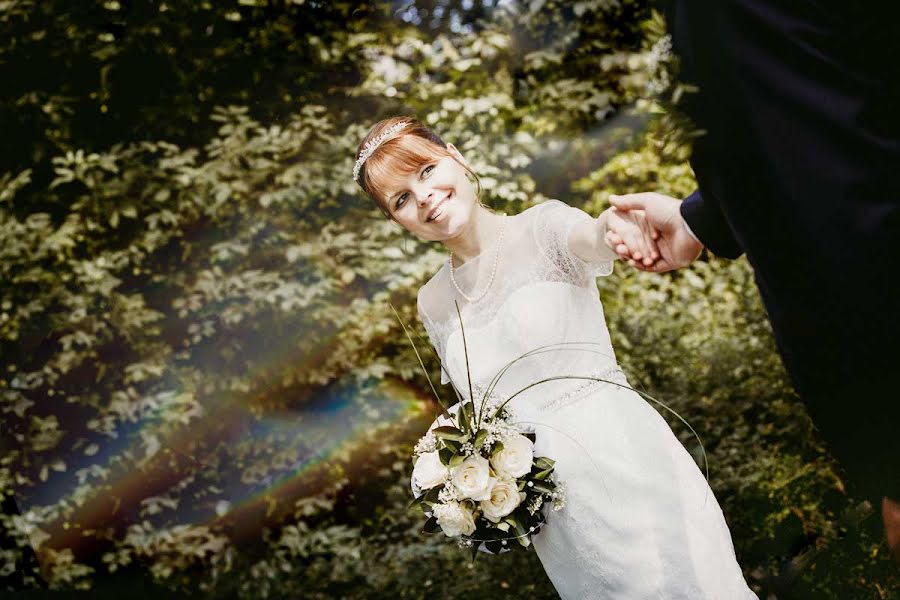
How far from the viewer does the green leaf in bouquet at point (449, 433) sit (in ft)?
5.78

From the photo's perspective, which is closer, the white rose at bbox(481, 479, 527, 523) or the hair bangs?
the white rose at bbox(481, 479, 527, 523)

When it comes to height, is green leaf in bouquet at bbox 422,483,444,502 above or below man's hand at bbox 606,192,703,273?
below

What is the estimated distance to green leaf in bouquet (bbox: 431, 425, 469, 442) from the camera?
1.76 metres

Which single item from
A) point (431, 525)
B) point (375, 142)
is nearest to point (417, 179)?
point (375, 142)

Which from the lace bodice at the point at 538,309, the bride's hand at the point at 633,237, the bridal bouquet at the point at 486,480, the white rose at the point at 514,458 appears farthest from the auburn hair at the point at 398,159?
the white rose at the point at 514,458

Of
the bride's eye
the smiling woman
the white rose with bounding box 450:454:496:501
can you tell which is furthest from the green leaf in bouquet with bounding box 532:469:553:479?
the bride's eye

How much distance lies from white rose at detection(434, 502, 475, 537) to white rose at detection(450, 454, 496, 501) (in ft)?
0.14

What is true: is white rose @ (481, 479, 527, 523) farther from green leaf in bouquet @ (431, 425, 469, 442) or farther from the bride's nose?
the bride's nose

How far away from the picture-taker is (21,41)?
411cm

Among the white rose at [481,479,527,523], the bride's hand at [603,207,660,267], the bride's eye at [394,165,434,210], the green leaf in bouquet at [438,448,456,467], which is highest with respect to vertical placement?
the bride's hand at [603,207,660,267]

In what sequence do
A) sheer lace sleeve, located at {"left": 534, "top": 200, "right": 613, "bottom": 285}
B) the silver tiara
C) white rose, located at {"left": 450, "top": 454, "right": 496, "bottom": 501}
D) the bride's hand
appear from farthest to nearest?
the silver tiara
sheer lace sleeve, located at {"left": 534, "top": 200, "right": 613, "bottom": 285}
white rose, located at {"left": 450, "top": 454, "right": 496, "bottom": 501}
the bride's hand

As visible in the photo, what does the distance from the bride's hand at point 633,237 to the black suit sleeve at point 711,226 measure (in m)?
0.21

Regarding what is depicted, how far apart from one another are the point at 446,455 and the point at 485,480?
131mm

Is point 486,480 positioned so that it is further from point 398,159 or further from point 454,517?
point 398,159
